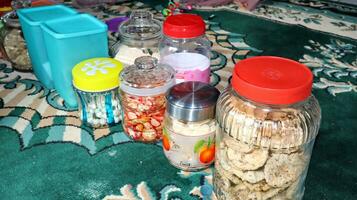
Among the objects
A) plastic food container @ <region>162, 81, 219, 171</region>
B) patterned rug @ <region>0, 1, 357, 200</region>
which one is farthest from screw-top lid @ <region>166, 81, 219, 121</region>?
patterned rug @ <region>0, 1, 357, 200</region>

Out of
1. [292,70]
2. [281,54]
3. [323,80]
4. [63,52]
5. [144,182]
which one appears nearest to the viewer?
[292,70]

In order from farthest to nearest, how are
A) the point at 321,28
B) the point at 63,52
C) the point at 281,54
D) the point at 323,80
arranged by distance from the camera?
the point at 321,28 → the point at 281,54 → the point at 323,80 → the point at 63,52

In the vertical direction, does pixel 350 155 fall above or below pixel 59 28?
below

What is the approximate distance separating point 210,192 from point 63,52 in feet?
1.27

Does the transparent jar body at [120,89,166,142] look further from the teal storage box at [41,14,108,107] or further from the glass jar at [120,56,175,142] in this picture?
the teal storage box at [41,14,108,107]

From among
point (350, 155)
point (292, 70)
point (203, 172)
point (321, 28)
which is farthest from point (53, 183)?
point (321, 28)

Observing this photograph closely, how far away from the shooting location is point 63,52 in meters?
0.71

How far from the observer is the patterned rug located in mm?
589

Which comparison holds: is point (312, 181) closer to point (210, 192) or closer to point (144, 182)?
point (210, 192)

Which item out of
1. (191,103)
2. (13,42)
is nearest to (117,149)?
(191,103)

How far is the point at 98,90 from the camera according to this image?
2.23ft

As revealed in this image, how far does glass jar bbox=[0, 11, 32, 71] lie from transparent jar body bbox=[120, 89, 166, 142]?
0.38 metres

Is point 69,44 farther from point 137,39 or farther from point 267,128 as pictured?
point 267,128

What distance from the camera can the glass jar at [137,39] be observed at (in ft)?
2.55
